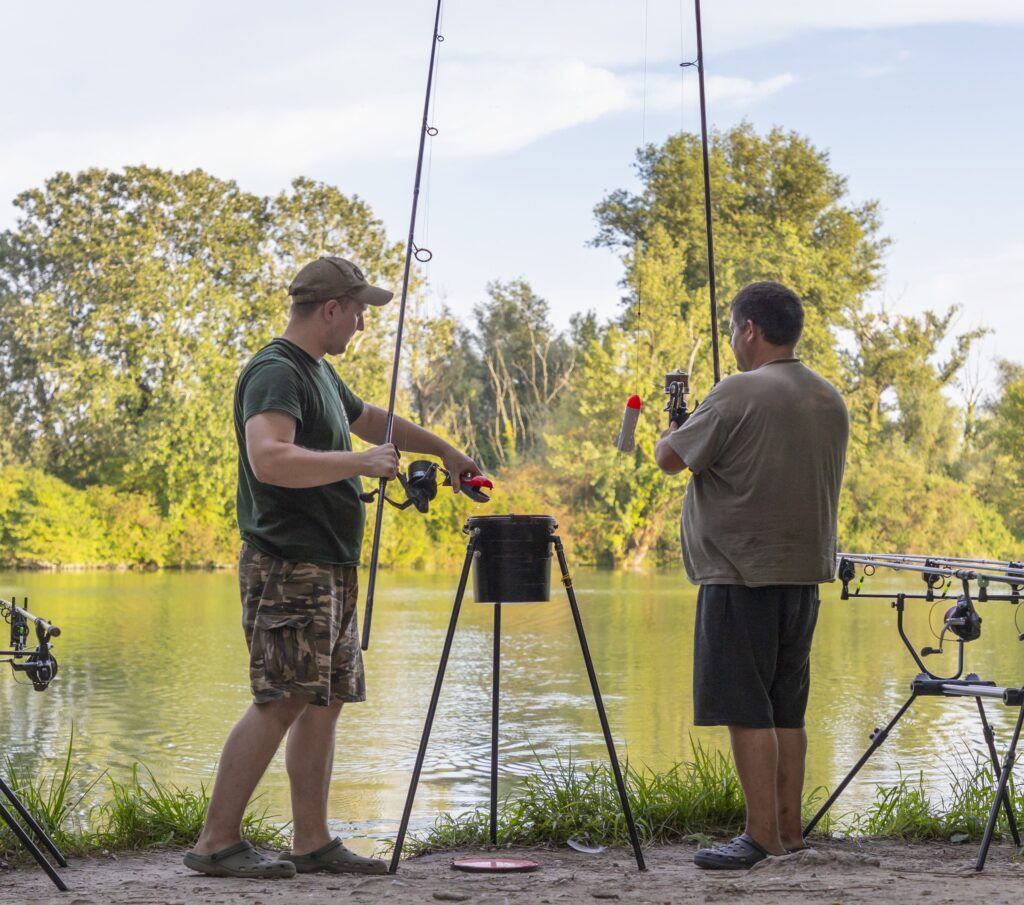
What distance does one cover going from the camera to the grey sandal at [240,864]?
10.0 feet

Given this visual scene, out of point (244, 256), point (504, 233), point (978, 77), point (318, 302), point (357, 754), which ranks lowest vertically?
point (357, 754)

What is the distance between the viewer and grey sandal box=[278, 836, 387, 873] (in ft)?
10.5

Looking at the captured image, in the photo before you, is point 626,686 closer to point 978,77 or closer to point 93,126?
point 93,126

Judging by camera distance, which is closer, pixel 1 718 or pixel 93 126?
pixel 1 718

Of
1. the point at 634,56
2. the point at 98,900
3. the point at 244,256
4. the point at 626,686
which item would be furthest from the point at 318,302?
the point at 634,56

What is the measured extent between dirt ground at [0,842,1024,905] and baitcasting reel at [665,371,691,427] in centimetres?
106

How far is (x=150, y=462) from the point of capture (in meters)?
26.6

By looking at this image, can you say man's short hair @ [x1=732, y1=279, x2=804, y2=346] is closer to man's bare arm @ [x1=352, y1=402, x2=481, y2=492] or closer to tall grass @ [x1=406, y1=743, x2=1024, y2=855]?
man's bare arm @ [x1=352, y1=402, x2=481, y2=492]

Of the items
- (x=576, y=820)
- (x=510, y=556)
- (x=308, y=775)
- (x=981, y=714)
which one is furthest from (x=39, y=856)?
(x=981, y=714)

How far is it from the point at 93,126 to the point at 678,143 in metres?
12.9

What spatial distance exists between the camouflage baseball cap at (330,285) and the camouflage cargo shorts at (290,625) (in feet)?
1.96

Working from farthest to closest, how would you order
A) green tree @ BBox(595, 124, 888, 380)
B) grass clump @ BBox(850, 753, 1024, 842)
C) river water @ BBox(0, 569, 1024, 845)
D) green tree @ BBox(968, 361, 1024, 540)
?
green tree @ BBox(595, 124, 888, 380), green tree @ BBox(968, 361, 1024, 540), river water @ BBox(0, 569, 1024, 845), grass clump @ BBox(850, 753, 1024, 842)

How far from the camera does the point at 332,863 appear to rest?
3201 millimetres

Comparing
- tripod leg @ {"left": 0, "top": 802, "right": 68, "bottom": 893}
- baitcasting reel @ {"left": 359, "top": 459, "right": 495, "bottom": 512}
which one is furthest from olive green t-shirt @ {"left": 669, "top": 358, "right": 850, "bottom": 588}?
tripod leg @ {"left": 0, "top": 802, "right": 68, "bottom": 893}
